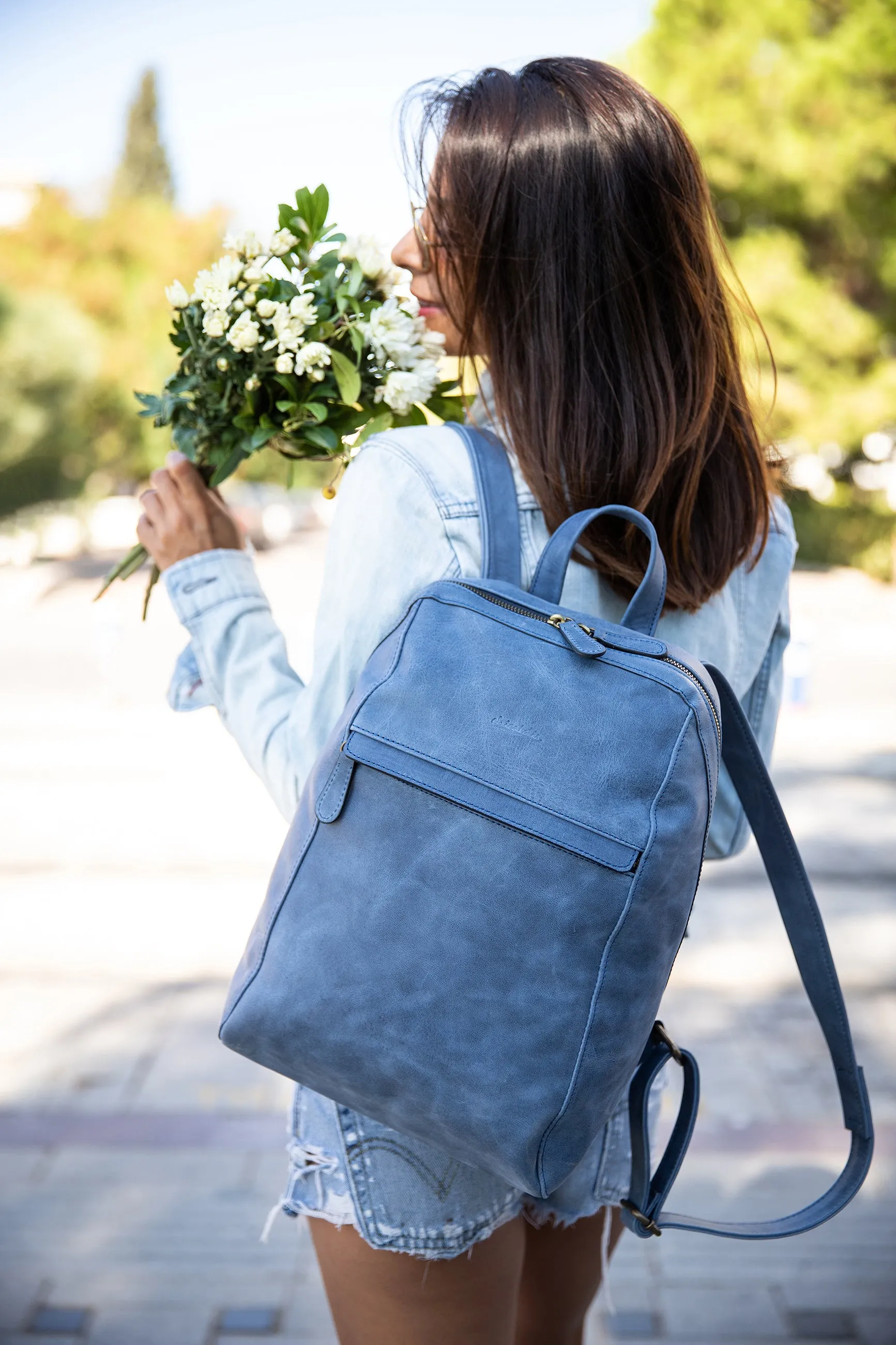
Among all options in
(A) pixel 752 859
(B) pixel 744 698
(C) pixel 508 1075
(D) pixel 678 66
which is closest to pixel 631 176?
(B) pixel 744 698

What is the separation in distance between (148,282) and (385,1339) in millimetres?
26446

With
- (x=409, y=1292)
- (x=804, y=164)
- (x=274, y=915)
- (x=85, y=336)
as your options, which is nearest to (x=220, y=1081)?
(x=409, y=1292)

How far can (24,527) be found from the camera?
73.8ft

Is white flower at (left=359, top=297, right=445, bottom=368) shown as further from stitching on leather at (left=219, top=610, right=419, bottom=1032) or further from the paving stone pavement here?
the paving stone pavement

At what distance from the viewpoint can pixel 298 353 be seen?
1.41m

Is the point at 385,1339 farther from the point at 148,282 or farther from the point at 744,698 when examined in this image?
the point at 148,282

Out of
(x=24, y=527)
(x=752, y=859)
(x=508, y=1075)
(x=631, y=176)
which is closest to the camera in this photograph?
(x=508, y=1075)

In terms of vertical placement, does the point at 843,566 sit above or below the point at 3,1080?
below

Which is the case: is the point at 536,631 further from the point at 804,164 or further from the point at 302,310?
the point at 804,164

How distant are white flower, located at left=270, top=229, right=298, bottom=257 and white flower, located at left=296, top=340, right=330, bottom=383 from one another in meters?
0.15

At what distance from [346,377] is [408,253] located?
169 millimetres

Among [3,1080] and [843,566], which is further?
[843,566]

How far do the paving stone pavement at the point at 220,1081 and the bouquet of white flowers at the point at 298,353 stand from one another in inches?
70.6

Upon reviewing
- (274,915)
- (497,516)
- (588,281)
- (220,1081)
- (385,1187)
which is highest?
(588,281)
